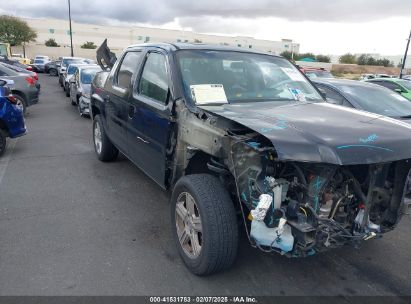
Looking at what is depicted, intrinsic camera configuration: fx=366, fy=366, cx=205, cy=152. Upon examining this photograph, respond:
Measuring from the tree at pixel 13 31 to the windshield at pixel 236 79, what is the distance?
64566mm

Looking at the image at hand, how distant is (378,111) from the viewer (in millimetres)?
6098

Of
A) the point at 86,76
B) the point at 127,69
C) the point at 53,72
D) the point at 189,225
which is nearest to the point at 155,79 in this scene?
the point at 127,69

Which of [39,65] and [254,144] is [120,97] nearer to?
[254,144]

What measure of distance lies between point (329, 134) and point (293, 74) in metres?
2.03

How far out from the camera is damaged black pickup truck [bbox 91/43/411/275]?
8.29ft

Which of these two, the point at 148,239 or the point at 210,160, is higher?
the point at 210,160

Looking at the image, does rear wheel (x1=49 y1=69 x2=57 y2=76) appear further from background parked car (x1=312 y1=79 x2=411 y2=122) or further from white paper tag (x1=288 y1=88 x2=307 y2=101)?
white paper tag (x1=288 y1=88 x2=307 y2=101)

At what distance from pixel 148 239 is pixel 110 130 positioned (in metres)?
2.27

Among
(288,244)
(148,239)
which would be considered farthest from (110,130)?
(288,244)

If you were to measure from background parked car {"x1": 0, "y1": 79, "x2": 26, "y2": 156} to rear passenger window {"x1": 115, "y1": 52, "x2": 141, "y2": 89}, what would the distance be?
9.38 ft

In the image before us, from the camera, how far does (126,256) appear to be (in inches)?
135

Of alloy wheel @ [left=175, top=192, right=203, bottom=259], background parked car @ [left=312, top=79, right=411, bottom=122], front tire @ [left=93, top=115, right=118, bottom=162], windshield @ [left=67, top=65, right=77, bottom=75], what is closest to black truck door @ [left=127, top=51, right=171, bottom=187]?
alloy wheel @ [left=175, top=192, right=203, bottom=259]

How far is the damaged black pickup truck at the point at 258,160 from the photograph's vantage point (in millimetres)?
2525

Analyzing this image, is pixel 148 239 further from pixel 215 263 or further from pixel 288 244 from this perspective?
pixel 288 244
